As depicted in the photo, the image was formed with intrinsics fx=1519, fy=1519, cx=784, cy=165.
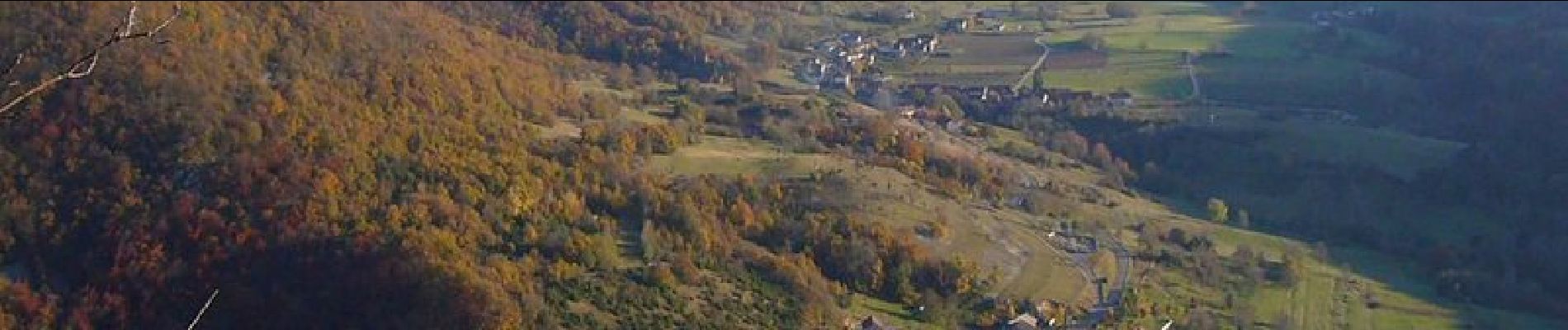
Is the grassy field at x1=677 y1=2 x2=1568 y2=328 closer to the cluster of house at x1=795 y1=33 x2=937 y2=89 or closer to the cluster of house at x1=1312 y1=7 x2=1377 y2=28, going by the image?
the cluster of house at x1=795 y1=33 x2=937 y2=89

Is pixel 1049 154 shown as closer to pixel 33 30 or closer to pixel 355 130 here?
pixel 355 130

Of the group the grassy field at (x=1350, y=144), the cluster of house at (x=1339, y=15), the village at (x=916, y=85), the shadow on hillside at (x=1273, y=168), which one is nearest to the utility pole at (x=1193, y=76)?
the shadow on hillside at (x=1273, y=168)

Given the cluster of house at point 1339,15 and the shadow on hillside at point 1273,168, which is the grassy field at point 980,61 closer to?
the shadow on hillside at point 1273,168

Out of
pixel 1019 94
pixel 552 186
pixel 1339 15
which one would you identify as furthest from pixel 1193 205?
pixel 1339 15

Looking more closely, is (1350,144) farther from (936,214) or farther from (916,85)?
(936,214)

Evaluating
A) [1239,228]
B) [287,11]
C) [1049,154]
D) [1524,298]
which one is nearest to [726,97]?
[1049,154]

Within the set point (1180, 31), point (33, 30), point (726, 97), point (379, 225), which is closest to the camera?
point (379, 225)
